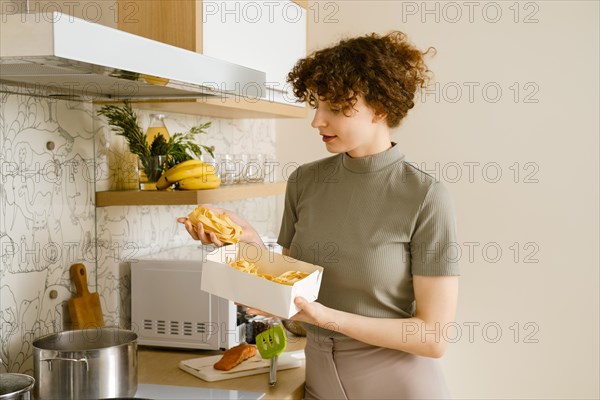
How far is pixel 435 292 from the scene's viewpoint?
5.50 ft

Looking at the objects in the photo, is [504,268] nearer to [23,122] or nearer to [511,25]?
[511,25]

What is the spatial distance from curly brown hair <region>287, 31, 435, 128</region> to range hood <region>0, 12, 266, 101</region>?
14 centimetres

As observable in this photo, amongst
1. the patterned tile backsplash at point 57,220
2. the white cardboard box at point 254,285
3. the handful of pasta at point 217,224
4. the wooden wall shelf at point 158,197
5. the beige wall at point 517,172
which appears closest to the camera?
the white cardboard box at point 254,285

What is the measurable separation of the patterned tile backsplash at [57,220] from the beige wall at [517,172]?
109 cm

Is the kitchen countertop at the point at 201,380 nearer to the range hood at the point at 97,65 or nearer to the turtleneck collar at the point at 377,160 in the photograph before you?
the turtleneck collar at the point at 377,160

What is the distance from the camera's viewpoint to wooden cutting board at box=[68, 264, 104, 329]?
1939mm

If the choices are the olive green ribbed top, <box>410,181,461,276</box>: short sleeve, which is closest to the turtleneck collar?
the olive green ribbed top

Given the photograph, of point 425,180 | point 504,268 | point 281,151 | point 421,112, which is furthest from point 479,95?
point 425,180

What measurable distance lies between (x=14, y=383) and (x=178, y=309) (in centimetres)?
73

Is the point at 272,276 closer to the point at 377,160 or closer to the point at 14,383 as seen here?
the point at 377,160

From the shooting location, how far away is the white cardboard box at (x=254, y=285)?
4.95ft

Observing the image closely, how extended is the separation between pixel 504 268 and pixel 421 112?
672mm
